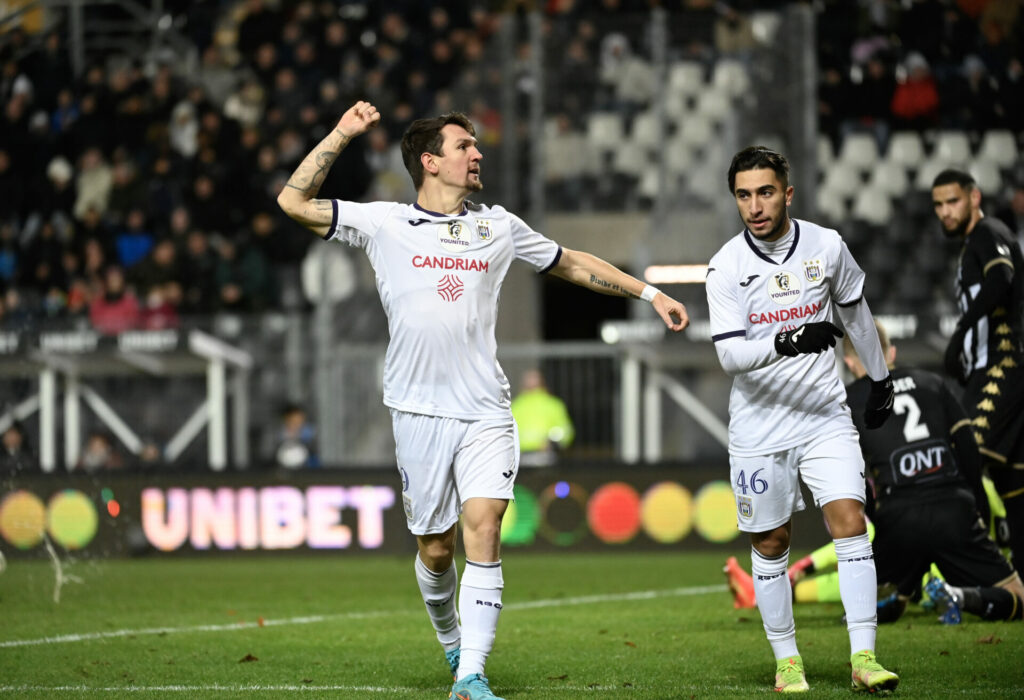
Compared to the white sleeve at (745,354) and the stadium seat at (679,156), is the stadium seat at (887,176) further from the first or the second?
the white sleeve at (745,354)

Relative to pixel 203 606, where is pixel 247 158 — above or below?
above

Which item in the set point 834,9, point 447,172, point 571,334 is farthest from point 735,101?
point 447,172

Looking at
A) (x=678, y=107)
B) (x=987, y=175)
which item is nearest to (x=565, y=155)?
(x=678, y=107)

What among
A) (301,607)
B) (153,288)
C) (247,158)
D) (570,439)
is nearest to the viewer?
(301,607)

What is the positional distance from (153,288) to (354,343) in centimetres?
351

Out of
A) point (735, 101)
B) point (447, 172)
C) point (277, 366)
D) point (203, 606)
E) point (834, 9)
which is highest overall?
point (834, 9)

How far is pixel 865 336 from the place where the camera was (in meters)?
6.43

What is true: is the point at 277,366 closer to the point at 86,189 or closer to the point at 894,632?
the point at 86,189

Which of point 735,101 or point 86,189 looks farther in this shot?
point 86,189

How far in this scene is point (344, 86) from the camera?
19812mm

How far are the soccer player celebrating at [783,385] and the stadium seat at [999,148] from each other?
11922 millimetres

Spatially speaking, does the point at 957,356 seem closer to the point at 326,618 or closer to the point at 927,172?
the point at 326,618

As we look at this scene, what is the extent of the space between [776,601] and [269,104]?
15.1 meters

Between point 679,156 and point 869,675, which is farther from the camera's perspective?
point 679,156
